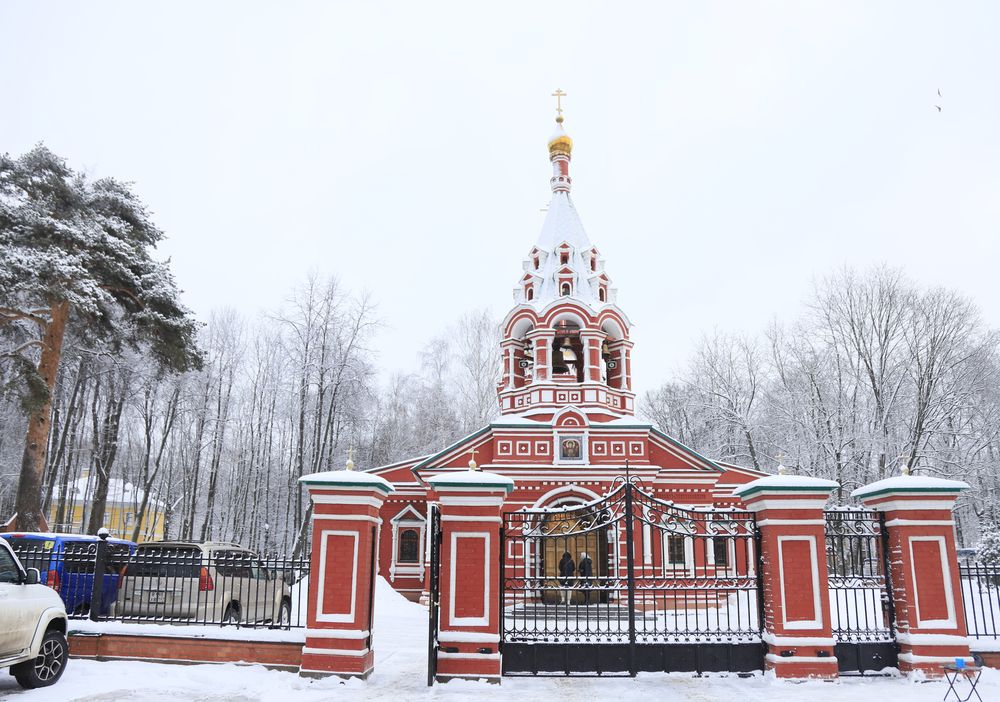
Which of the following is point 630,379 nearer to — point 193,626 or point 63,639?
point 193,626

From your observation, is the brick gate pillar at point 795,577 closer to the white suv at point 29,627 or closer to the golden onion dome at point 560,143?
the white suv at point 29,627

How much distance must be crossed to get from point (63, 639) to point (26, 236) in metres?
12.5

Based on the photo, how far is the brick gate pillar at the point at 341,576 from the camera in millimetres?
9383

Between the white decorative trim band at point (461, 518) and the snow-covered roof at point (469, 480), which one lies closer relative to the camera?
the snow-covered roof at point (469, 480)

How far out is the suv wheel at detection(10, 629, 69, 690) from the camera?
828 cm

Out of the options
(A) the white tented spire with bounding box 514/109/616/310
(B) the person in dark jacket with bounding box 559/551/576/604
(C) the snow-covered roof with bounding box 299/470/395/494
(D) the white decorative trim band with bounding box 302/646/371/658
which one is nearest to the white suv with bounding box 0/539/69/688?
(D) the white decorative trim band with bounding box 302/646/371/658

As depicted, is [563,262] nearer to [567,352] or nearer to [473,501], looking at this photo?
[567,352]

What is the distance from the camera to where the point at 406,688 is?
9227mm

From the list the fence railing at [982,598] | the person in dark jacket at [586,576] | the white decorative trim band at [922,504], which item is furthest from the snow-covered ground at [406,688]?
the white decorative trim band at [922,504]

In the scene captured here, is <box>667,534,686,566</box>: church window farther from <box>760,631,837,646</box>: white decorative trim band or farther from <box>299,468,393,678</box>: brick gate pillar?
<box>299,468,393,678</box>: brick gate pillar

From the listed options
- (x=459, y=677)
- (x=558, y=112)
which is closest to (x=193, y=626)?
(x=459, y=677)

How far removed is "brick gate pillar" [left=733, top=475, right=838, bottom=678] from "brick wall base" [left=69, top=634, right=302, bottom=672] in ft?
20.9

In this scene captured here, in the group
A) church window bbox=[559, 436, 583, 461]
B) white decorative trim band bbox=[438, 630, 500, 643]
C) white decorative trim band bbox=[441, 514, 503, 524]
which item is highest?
church window bbox=[559, 436, 583, 461]

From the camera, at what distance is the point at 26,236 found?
1756 centimetres
